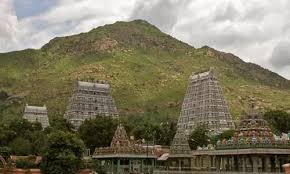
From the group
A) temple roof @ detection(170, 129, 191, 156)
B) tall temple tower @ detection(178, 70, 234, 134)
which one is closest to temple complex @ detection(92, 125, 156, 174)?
temple roof @ detection(170, 129, 191, 156)

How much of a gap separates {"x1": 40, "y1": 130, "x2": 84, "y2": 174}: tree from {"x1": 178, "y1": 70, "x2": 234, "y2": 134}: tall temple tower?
43.9 meters

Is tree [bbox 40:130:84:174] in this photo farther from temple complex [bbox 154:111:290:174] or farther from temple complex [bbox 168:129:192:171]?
temple complex [bbox 168:129:192:171]

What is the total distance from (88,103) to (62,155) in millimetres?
60614

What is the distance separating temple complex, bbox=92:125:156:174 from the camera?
A: 61781 millimetres

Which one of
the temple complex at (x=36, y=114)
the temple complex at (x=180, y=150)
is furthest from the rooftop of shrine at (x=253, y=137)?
the temple complex at (x=36, y=114)

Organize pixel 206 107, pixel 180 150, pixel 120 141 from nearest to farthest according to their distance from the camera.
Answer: pixel 180 150 → pixel 120 141 → pixel 206 107

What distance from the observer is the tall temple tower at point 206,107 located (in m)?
95.5

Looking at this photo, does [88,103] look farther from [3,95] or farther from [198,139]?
[3,95]

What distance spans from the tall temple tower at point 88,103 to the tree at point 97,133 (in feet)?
84.9

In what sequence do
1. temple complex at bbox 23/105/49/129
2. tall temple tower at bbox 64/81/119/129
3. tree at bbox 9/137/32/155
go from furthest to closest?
1. temple complex at bbox 23/105/49/129
2. tall temple tower at bbox 64/81/119/129
3. tree at bbox 9/137/32/155

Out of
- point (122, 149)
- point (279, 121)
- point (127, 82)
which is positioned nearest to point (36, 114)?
point (127, 82)

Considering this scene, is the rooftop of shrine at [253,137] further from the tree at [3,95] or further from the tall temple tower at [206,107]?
the tree at [3,95]

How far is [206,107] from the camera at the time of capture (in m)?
97.8

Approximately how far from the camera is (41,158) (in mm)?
53750
